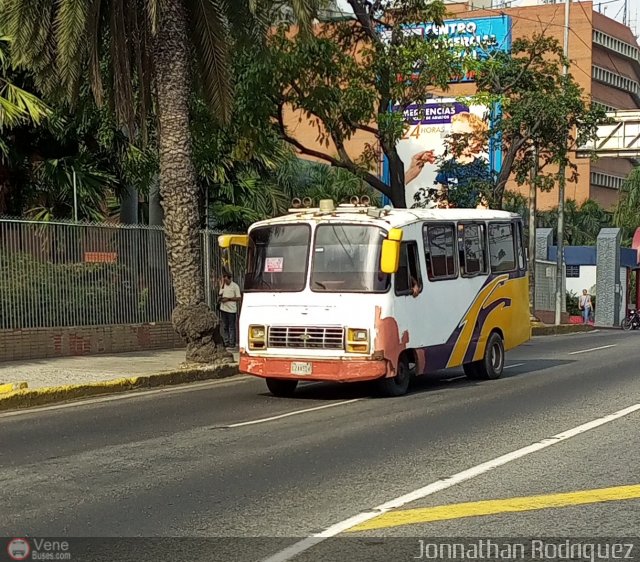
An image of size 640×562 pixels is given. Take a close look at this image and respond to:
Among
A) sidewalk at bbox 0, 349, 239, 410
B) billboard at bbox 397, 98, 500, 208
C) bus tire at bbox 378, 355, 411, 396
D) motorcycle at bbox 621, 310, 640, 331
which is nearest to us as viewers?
sidewalk at bbox 0, 349, 239, 410

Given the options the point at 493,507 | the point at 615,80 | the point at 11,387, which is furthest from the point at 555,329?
the point at 615,80

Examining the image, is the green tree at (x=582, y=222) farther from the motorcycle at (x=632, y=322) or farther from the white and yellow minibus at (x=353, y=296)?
the white and yellow minibus at (x=353, y=296)

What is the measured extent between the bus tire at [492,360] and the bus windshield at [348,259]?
12.0ft

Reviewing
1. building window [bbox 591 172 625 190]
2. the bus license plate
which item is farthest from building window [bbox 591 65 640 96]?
the bus license plate

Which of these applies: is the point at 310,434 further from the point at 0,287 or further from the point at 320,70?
the point at 320,70

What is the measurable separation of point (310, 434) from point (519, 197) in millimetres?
52270

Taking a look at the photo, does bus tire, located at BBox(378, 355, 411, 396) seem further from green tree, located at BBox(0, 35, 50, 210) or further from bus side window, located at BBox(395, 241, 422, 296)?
green tree, located at BBox(0, 35, 50, 210)

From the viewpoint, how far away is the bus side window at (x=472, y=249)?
1559 cm

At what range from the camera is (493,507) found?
7.08 m

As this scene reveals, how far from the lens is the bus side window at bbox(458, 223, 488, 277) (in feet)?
51.2

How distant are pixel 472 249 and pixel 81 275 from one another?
8092 millimetres

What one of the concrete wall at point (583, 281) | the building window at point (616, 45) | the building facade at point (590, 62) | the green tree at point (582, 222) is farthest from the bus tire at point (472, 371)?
the building window at point (616, 45)

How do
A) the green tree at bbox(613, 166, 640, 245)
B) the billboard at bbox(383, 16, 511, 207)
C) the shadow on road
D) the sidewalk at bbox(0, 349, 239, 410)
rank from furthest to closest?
the green tree at bbox(613, 166, 640, 245)
the billboard at bbox(383, 16, 511, 207)
the shadow on road
the sidewalk at bbox(0, 349, 239, 410)

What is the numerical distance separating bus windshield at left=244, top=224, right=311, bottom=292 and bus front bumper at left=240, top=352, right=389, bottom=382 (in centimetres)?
104
